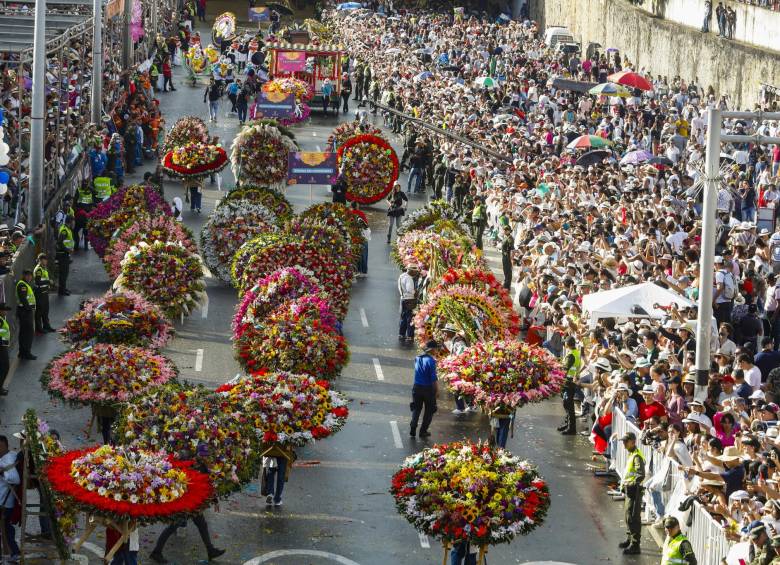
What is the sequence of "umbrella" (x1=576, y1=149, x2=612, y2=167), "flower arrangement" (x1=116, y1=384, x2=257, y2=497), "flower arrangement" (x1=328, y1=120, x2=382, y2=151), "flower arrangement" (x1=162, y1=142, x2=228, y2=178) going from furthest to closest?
"flower arrangement" (x1=328, y1=120, x2=382, y2=151) < "flower arrangement" (x1=162, y1=142, x2=228, y2=178) < "umbrella" (x1=576, y1=149, x2=612, y2=167) < "flower arrangement" (x1=116, y1=384, x2=257, y2=497)

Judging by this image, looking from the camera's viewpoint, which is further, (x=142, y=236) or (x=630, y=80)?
(x=630, y=80)

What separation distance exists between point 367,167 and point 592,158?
541cm

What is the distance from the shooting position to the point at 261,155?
3744 centimetres

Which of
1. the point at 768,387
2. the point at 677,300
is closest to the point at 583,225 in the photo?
the point at 677,300

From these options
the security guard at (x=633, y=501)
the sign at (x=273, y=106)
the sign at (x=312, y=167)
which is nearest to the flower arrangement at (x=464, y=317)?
the security guard at (x=633, y=501)

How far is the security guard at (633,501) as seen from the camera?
1756cm

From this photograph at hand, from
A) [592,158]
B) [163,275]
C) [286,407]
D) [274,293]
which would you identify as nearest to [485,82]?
[592,158]

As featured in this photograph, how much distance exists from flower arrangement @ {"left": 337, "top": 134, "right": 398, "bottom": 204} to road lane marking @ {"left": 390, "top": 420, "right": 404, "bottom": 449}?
52.0 feet

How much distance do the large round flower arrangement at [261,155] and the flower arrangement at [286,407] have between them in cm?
1918

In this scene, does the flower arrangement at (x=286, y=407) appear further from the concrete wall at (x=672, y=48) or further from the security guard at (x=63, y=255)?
the concrete wall at (x=672, y=48)

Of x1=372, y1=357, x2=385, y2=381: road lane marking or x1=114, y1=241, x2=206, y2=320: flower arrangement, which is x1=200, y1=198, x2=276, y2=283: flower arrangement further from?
x1=372, y1=357, x2=385, y2=381: road lane marking

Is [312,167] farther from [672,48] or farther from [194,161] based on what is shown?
[672,48]

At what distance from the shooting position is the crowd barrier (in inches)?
626

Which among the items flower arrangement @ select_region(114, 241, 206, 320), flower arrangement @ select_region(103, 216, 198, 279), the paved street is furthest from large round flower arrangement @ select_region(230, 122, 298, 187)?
flower arrangement @ select_region(114, 241, 206, 320)
